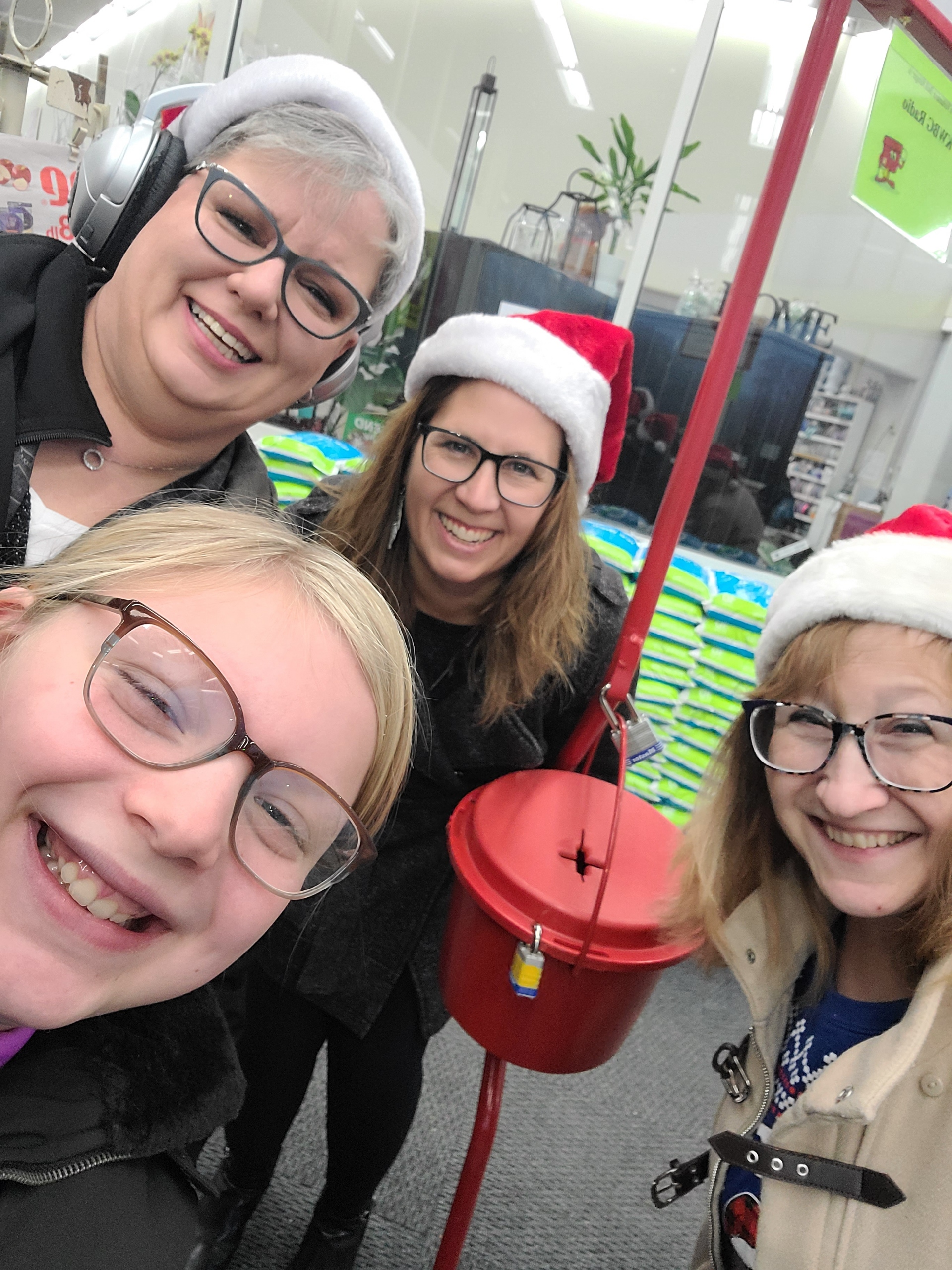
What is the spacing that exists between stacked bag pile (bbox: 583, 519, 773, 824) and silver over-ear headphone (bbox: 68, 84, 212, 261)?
1.88 m

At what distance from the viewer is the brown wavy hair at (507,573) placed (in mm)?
1368

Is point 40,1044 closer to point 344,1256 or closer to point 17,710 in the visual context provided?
point 17,710

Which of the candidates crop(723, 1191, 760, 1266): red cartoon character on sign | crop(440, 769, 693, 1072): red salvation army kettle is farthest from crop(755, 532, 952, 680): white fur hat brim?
crop(723, 1191, 760, 1266): red cartoon character on sign

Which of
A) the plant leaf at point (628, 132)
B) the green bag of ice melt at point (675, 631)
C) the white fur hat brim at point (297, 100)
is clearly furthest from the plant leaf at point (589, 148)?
the white fur hat brim at point (297, 100)

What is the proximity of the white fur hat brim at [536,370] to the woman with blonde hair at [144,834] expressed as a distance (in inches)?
25.9

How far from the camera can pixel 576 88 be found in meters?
2.95

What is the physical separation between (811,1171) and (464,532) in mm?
920

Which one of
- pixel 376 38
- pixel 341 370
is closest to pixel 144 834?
pixel 341 370

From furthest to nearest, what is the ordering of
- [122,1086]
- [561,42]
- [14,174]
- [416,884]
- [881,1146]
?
[561,42] → [14,174] → [416,884] → [881,1146] → [122,1086]

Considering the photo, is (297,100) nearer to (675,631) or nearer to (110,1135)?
(110,1135)

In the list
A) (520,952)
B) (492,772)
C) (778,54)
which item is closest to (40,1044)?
(520,952)

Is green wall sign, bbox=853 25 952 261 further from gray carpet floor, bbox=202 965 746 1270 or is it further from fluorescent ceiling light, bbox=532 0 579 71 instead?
fluorescent ceiling light, bbox=532 0 579 71

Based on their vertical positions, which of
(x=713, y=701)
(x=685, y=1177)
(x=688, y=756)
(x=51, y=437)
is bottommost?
(x=688, y=756)

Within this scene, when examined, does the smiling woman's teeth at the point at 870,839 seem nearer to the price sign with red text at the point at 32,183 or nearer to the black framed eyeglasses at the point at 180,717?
the black framed eyeglasses at the point at 180,717
